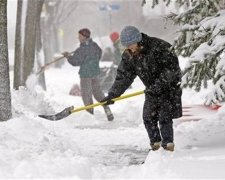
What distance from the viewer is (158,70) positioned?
6.34 m

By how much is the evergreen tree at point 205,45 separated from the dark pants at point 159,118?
1.21 feet

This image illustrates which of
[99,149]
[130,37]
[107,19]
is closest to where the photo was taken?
[130,37]

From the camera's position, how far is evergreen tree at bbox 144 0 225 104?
6094mm

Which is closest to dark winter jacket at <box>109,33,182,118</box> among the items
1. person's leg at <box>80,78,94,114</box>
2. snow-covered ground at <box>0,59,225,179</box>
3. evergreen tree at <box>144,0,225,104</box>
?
evergreen tree at <box>144,0,225,104</box>

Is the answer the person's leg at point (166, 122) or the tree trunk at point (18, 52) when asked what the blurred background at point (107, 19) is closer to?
the tree trunk at point (18, 52)

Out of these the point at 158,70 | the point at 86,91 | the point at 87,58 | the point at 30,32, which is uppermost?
the point at 158,70

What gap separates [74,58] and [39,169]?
20.1 ft

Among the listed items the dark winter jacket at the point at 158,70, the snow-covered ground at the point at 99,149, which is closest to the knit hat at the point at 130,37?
the dark winter jacket at the point at 158,70

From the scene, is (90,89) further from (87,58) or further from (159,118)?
(159,118)

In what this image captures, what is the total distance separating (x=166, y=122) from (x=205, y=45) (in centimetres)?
100

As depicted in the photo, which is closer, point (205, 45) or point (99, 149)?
point (205, 45)

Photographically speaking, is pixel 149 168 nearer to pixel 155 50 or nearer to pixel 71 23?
pixel 155 50

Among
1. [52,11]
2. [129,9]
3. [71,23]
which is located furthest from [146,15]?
[52,11]

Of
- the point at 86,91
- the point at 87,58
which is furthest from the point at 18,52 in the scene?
the point at 86,91
